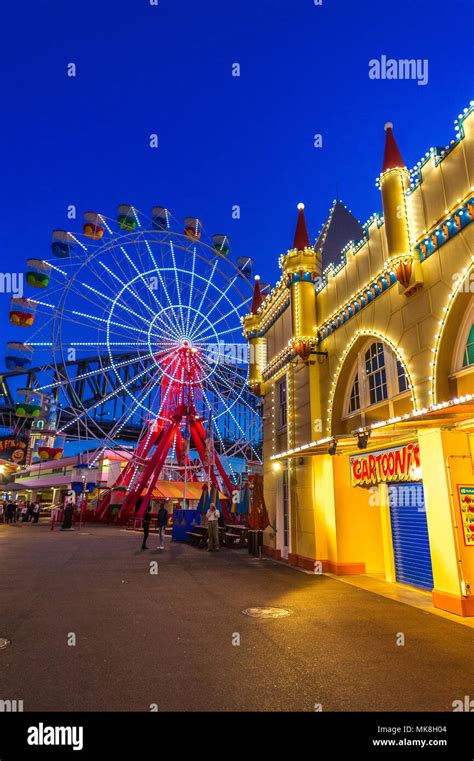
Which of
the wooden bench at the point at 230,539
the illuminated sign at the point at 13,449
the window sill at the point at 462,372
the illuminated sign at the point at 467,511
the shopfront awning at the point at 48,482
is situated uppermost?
the illuminated sign at the point at 13,449

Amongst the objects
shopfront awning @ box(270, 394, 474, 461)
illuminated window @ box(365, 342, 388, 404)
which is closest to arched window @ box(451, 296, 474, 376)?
shopfront awning @ box(270, 394, 474, 461)

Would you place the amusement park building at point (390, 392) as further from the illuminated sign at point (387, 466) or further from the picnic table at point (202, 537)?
the picnic table at point (202, 537)

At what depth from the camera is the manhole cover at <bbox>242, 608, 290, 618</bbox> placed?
26.5ft

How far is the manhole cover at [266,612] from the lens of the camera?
8.09 metres

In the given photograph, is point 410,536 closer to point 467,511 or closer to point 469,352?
point 467,511

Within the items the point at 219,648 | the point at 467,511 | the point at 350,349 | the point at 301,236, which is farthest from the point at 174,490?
the point at 219,648

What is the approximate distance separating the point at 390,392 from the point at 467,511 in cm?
343

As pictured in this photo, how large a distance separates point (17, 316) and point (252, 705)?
1085 inches

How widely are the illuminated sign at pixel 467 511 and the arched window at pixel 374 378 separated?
8.52ft

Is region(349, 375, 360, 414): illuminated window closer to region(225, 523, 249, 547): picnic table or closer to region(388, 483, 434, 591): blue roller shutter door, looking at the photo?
region(388, 483, 434, 591): blue roller shutter door

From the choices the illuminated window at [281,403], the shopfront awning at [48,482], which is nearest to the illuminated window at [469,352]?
the illuminated window at [281,403]

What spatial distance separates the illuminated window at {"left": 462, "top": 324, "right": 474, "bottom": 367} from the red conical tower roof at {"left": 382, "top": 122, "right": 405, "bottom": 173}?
461 centimetres

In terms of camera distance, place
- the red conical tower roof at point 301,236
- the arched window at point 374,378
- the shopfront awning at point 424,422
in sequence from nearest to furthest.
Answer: the shopfront awning at point 424,422
the arched window at point 374,378
the red conical tower roof at point 301,236

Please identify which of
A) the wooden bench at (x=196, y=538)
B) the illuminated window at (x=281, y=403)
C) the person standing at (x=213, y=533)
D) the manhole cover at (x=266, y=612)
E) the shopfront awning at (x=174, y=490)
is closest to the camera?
the manhole cover at (x=266, y=612)
